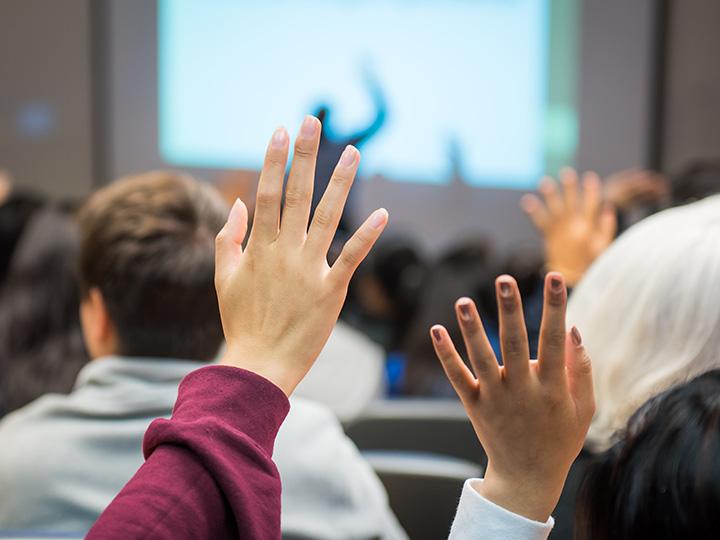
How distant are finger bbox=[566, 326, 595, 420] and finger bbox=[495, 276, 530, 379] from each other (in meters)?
0.05

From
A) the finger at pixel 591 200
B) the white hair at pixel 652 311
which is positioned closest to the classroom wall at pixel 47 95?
the finger at pixel 591 200

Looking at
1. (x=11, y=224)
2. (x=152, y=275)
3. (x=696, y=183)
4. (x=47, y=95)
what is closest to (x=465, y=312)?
(x=152, y=275)

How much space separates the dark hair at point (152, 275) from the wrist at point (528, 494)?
74 centimetres

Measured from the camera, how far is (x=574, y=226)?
2.27 m

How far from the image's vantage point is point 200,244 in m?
1.47

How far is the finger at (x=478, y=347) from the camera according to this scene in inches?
30.2

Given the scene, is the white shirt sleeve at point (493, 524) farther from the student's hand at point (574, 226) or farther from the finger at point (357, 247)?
the student's hand at point (574, 226)

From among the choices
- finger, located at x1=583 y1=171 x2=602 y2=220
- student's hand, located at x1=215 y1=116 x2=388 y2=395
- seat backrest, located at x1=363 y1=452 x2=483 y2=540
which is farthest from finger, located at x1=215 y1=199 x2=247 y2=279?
finger, located at x1=583 y1=171 x2=602 y2=220

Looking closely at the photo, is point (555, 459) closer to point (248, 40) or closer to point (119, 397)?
point (119, 397)

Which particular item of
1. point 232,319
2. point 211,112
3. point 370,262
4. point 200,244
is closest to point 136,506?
point 232,319

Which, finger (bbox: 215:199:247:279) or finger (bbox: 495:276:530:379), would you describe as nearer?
finger (bbox: 495:276:530:379)

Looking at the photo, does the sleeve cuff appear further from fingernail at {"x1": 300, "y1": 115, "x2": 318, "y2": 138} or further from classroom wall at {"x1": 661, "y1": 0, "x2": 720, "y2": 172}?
classroom wall at {"x1": 661, "y1": 0, "x2": 720, "y2": 172}

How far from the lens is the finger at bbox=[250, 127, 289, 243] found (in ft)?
2.66

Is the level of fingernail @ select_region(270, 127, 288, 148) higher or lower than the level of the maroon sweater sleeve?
higher
